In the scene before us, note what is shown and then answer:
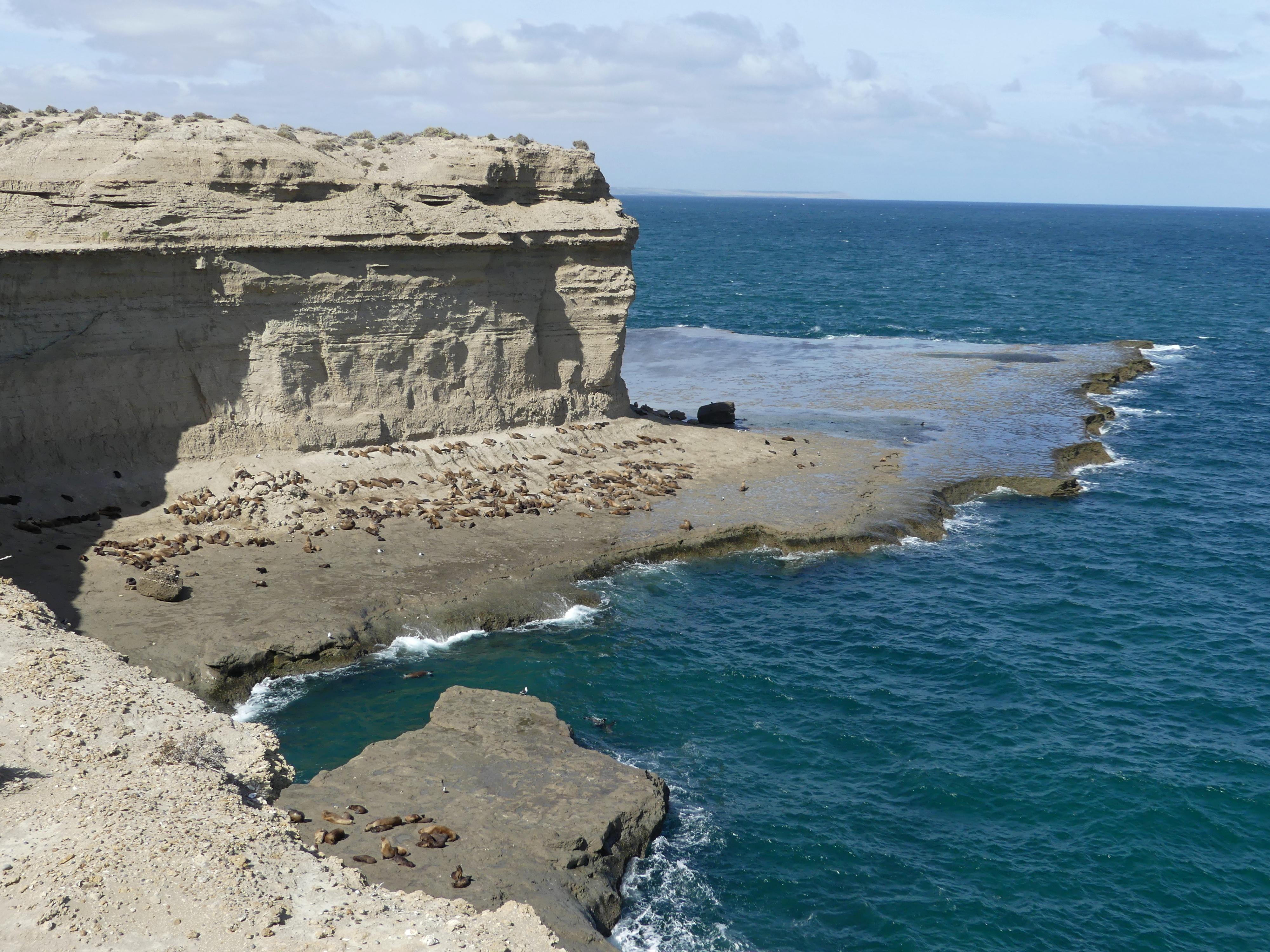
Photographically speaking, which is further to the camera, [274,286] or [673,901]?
[274,286]

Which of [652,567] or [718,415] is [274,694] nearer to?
[652,567]

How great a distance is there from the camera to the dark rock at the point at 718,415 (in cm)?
4788

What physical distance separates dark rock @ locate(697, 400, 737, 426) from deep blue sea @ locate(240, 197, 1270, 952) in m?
13.2

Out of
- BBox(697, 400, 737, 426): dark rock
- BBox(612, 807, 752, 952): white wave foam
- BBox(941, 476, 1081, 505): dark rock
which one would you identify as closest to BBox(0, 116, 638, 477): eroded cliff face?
BBox(697, 400, 737, 426): dark rock

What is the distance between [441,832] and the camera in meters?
18.2

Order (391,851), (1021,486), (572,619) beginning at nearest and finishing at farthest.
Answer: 1. (391,851)
2. (572,619)
3. (1021,486)

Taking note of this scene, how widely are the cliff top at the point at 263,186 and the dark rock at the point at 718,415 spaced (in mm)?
10928

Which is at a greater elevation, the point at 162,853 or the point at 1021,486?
the point at 1021,486

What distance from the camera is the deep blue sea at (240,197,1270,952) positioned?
61.6 ft

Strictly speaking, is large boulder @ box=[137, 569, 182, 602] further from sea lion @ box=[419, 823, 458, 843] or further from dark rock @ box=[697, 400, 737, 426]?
dark rock @ box=[697, 400, 737, 426]

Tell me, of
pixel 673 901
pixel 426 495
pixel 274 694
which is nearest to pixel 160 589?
pixel 274 694

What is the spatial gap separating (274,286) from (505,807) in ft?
67.9

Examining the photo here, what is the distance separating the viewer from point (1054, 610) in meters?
31.3

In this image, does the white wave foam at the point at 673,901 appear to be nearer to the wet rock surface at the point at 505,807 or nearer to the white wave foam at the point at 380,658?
the wet rock surface at the point at 505,807
